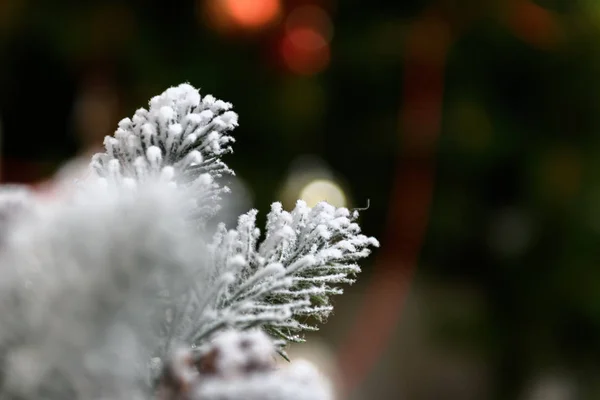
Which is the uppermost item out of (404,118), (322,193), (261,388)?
(404,118)

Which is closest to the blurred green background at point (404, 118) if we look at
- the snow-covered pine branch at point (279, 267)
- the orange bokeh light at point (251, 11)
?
the orange bokeh light at point (251, 11)

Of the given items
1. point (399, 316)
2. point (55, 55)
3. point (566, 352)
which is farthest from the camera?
point (399, 316)

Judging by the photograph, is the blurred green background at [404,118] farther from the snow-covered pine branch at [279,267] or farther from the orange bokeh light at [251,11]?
the snow-covered pine branch at [279,267]

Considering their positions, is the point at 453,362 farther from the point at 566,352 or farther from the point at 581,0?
the point at 581,0

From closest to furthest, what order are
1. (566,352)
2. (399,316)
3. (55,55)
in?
(55,55) < (566,352) < (399,316)

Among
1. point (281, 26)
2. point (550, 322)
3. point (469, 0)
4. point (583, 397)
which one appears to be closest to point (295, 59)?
point (281, 26)

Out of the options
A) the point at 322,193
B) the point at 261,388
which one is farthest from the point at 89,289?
the point at 322,193

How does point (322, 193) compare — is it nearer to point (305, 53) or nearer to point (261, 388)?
point (305, 53)
